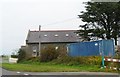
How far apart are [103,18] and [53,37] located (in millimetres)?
39476

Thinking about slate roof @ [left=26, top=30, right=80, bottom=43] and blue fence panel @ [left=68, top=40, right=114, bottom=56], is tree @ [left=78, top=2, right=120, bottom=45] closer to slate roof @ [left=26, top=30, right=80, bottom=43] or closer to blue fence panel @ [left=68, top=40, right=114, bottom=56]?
blue fence panel @ [left=68, top=40, right=114, bottom=56]

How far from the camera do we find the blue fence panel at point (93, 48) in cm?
3388

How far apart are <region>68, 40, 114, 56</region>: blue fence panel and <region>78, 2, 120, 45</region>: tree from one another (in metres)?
16.8

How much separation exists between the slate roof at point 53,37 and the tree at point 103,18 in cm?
3531

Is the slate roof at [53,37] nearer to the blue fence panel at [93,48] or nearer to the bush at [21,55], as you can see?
the bush at [21,55]

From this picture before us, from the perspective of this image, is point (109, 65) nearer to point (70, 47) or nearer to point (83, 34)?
point (70, 47)

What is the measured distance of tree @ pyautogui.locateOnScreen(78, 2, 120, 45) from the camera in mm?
61378

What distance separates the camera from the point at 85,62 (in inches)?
1391

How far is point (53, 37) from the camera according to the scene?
101 metres

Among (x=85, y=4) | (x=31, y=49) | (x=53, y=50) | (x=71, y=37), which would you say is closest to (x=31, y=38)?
(x=31, y=49)

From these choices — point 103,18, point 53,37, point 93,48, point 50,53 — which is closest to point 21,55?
point 103,18

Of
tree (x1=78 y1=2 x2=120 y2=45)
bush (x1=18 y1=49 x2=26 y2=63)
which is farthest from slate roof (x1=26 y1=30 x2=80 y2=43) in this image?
tree (x1=78 y1=2 x2=120 y2=45)

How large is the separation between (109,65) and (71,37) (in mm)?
73170

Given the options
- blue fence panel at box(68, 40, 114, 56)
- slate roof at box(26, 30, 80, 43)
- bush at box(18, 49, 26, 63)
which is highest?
slate roof at box(26, 30, 80, 43)
